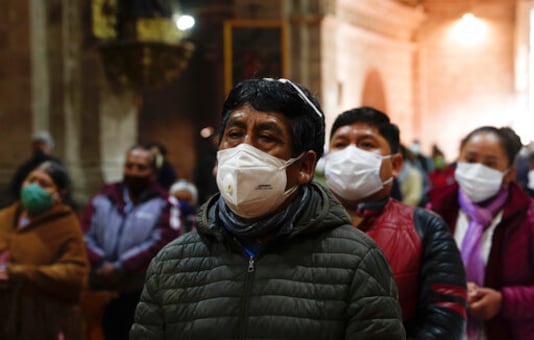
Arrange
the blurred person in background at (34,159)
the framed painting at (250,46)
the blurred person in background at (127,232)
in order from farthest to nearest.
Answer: the framed painting at (250,46), the blurred person in background at (34,159), the blurred person in background at (127,232)

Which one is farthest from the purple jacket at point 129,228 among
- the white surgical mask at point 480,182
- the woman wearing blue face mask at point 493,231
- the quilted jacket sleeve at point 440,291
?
the quilted jacket sleeve at point 440,291

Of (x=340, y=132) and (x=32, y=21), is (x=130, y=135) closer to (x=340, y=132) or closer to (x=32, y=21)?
(x=32, y=21)

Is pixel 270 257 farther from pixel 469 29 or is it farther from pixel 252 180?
pixel 469 29

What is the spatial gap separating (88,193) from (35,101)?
116 cm

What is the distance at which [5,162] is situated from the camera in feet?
27.1

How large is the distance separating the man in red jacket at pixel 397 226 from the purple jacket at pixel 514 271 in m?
0.70

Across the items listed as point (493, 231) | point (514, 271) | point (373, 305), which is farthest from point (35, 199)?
point (373, 305)

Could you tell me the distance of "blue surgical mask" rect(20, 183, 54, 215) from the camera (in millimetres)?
4539

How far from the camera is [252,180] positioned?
192 centimetres

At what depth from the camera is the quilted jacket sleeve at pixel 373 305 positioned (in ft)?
5.95

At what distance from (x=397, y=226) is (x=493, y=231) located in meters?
0.88

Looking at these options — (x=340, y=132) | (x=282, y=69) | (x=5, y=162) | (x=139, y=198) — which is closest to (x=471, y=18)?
(x=282, y=69)

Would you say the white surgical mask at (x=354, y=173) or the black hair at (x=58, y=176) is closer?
the white surgical mask at (x=354, y=173)

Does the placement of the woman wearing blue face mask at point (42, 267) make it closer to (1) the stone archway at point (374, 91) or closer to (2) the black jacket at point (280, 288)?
(2) the black jacket at point (280, 288)
